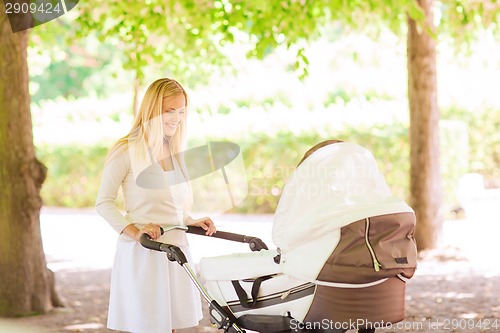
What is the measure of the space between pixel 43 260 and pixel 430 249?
4.79 metres

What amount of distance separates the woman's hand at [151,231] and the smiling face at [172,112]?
527 mm

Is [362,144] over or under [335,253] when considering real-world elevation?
under

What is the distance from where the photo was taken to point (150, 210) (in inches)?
187

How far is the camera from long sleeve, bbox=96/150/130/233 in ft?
15.2

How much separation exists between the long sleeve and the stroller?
740 mm

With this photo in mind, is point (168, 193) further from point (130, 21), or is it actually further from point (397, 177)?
point (397, 177)

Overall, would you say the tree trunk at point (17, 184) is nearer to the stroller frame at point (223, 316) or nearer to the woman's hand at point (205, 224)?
the woman's hand at point (205, 224)

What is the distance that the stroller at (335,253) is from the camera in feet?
12.8

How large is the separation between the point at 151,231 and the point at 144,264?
304 millimetres

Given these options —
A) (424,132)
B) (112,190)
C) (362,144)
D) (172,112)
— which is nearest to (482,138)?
(362,144)

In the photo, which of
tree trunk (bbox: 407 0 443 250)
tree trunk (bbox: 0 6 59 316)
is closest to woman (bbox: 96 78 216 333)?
tree trunk (bbox: 0 6 59 316)

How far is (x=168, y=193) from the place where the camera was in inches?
189

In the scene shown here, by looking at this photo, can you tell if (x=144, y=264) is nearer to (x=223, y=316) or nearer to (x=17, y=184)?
(x=223, y=316)

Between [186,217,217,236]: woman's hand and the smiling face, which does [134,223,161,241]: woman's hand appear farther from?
the smiling face
